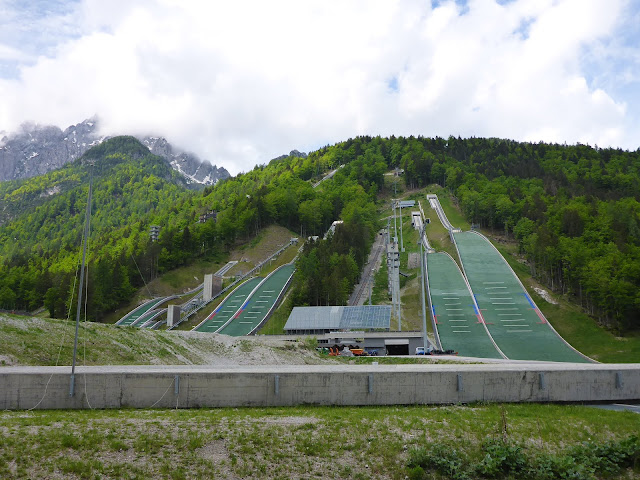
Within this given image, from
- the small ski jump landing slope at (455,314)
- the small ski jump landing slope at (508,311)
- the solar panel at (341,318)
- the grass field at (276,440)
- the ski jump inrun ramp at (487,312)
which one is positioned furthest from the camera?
the solar panel at (341,318)

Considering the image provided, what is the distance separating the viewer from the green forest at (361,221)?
64438mm

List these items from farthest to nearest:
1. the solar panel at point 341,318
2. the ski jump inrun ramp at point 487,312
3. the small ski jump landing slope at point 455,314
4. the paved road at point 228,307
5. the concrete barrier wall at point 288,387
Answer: the paved road at point 228,307 < the solar panel at point 341,318 < the small ski jump landing slope at point 455,314 < the ski jump inrun ramp at point 487,312 < the concrete barrier wall at point 288,387

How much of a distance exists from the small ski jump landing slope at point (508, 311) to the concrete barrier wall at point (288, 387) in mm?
29801

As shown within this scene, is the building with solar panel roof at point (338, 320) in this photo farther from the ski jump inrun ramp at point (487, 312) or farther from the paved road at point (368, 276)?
the paved road at point (368, 276)

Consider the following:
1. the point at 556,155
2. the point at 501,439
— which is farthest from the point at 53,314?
the point at 556,155

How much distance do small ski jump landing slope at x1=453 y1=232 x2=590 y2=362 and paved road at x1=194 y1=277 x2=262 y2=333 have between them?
32250mm

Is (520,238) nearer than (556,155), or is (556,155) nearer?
(520,238)

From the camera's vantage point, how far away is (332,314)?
56.7m

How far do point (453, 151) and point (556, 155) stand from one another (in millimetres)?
30288

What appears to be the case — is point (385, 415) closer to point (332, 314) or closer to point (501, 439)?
point (501, 439)

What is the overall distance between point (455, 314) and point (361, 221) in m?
45.3

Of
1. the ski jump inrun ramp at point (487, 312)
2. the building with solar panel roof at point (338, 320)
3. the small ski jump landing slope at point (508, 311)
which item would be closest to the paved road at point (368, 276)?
the ski jump inrun ramp at point (487, 312)

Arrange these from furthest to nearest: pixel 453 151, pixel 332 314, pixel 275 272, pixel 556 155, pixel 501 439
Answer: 1. pixel 453 151
2. pixel 556 155
3. pixel 275 272
4. pixel 332 314
5. pixel 501 439

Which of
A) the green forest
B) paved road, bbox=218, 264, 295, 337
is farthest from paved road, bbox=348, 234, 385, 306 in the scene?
paved road, bbox=218, 264, 295, 337
